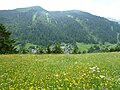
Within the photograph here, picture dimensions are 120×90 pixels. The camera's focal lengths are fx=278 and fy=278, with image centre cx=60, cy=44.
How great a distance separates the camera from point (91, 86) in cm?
1308

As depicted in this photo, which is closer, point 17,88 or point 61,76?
point 17,88

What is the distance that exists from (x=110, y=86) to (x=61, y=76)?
3932 mm

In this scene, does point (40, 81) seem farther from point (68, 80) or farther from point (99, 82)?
point (99, 82)

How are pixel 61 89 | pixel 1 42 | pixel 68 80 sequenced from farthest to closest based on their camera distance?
pixel 1 42, pixel 68 80, pixel 61 89

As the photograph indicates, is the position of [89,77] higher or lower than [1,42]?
higher

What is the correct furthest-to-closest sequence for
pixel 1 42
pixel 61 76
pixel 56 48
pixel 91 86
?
pixel 56 48 → pixel 1 42 → pixel 61 76 → pixel 91 86

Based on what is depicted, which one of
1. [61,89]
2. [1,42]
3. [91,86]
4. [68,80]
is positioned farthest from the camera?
[1,42]

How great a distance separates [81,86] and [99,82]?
1469 millimetres

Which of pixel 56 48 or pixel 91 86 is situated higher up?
pixel 91 86

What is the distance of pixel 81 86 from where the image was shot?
41.8 ft

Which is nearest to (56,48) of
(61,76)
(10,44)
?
(10,44)

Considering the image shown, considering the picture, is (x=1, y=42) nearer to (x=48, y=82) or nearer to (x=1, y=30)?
(x=1, y=30)

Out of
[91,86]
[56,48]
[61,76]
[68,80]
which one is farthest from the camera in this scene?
[56,48]

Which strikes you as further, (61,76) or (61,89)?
(61,76)
